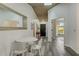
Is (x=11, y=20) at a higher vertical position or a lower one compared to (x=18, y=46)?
higher

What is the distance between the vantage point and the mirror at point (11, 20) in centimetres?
252

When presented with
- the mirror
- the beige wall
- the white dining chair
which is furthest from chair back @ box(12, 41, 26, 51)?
the mirror

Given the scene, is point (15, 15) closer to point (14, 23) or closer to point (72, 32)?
point (14, 23)

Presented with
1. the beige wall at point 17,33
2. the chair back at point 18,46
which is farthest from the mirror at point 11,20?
the chair back at point 18,46

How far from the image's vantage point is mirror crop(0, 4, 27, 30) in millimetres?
2521

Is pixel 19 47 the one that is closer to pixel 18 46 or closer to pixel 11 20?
pixel 18 46

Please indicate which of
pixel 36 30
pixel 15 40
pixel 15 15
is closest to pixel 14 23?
pixel 15 15

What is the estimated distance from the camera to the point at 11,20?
106 inches

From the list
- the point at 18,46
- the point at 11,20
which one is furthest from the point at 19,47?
the point at 11,20

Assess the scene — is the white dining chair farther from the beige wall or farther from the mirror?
the mirror

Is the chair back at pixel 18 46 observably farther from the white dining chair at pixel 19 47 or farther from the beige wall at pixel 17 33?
the beige wall at pixel 17 33

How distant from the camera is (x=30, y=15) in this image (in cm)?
288

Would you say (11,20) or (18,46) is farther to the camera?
(18,46)

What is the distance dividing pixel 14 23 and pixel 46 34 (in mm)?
859
